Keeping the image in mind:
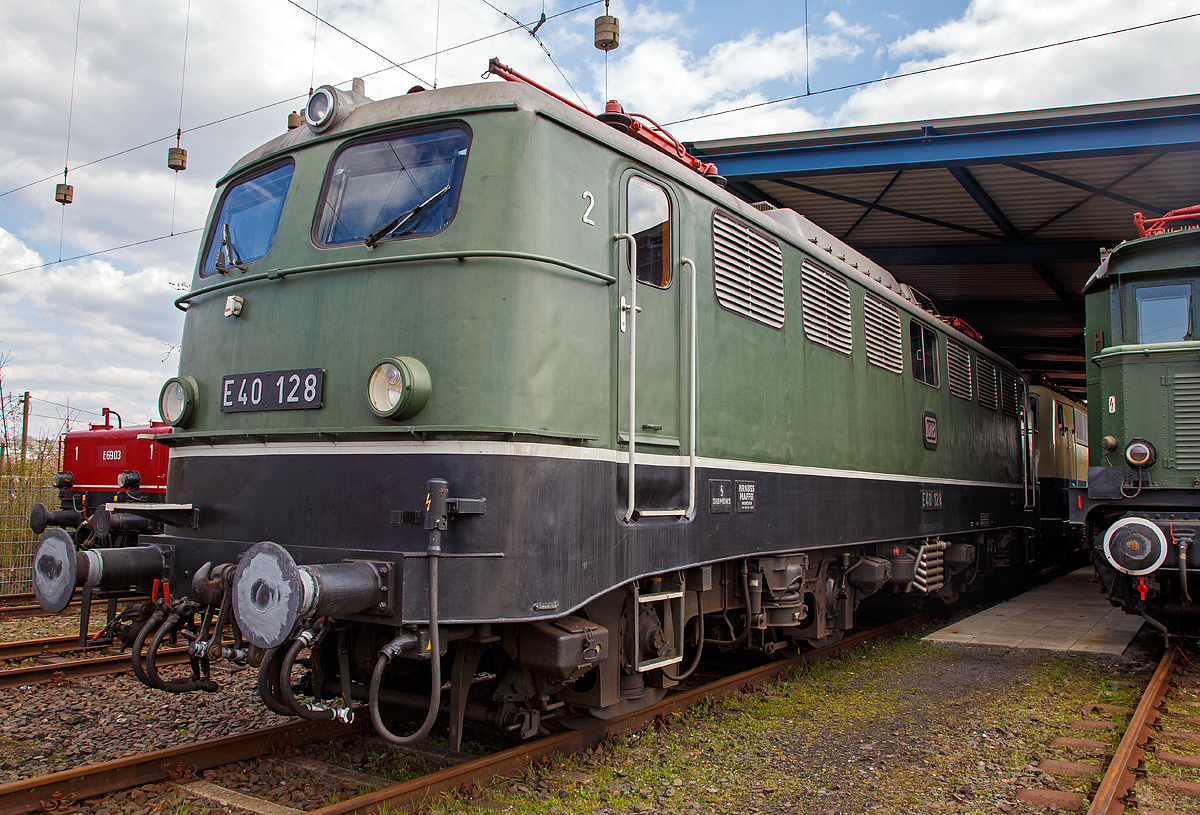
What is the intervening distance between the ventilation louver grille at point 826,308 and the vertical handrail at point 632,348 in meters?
2.52

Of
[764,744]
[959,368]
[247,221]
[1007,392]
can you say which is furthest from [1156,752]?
[1007,392]

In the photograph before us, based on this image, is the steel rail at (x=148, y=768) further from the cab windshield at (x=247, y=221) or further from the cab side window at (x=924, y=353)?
the cab side window at (x=924, y=353)

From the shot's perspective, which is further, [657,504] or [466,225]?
[657,504]

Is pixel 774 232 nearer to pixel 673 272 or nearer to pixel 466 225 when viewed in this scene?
pixel 673 272

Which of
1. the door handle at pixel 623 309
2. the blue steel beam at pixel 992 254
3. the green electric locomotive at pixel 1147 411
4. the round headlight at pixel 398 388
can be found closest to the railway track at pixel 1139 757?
the green electric locomotive at pixel 1147 411

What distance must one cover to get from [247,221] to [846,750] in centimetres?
490

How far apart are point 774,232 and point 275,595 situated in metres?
4.58

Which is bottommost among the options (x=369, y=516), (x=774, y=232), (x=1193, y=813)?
(x=1193, y=813)

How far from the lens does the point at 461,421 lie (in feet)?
13.1

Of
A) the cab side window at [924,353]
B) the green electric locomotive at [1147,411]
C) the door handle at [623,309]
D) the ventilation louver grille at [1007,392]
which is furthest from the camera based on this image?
the ventilation louver grille at [1007,392]

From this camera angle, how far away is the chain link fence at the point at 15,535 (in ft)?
38.4

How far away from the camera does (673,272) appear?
525 centimetres

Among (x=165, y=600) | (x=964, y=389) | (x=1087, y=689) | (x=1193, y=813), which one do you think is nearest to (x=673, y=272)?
(x=165, y=600)

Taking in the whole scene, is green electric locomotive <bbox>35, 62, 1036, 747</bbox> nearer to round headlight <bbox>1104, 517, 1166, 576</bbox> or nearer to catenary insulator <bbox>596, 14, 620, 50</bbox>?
round headlight <bbox>1104, 517, 1166, 576</bbox>
